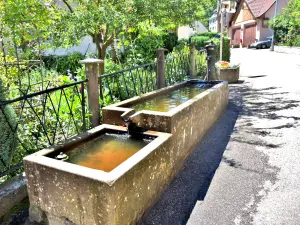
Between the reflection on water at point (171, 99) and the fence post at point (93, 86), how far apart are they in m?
0.65

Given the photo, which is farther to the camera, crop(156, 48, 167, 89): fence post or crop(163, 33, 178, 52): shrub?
crop(163, 33, 178, 52): shrub

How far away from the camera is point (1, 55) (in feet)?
16.2

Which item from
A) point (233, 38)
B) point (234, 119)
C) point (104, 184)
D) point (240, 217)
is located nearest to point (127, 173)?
point (104, 184)

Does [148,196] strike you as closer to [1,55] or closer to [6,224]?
[6,224]

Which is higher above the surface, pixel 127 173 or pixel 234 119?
pixel 127 173

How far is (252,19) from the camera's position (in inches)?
1388

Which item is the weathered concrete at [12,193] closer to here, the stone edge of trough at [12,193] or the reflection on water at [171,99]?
the stone edge of trough at [12,193]

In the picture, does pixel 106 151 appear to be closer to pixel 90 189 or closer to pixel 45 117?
pixel 90 189

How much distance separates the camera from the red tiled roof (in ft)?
108

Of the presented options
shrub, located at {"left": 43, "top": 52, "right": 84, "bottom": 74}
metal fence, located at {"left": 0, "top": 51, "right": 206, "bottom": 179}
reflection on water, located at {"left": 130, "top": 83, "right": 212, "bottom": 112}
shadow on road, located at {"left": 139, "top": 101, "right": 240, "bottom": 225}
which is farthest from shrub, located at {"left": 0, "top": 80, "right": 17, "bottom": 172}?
shrub, located at {"left": 43, "top": 52, "right": 84, "bottom": 74}

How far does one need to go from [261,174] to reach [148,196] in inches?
63.6

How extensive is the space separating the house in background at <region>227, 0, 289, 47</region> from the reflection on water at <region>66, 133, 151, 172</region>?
34.6 meters

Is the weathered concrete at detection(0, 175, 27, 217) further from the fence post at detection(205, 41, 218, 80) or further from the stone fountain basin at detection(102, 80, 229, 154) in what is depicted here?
the fence post at detection(205, 41, 218, 80)

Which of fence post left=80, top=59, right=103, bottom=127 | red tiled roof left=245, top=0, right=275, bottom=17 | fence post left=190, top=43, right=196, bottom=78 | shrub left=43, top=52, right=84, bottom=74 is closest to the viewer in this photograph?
fence post left=80, top=59, right=103, bottom=127
